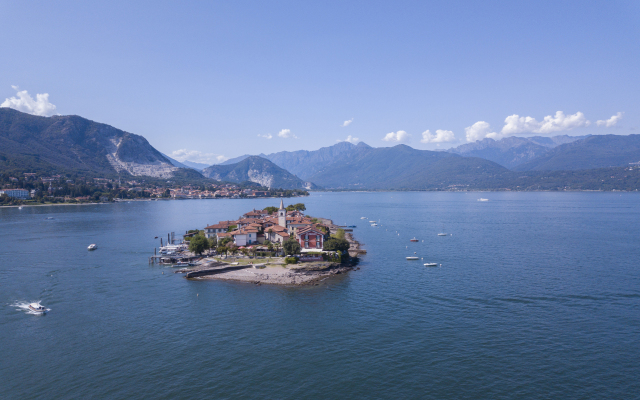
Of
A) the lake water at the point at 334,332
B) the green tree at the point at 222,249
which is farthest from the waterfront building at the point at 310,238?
the green tree at the point at 222,249

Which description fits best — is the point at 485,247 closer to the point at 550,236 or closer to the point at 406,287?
the point at 550,236

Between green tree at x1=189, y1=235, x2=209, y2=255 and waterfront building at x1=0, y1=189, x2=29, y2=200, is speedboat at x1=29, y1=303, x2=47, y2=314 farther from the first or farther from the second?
waterfront building at x1=0, y1=189, x2=29, y2=200

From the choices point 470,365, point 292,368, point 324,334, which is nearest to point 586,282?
point 470,365

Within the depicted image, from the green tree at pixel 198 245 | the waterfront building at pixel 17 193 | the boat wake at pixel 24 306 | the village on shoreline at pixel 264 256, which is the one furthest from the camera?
the waterfront building at pixel 17 193

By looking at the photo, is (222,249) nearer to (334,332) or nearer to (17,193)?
(334,332)

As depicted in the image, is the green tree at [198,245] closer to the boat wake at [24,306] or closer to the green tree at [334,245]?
the green tree at [334,245]
